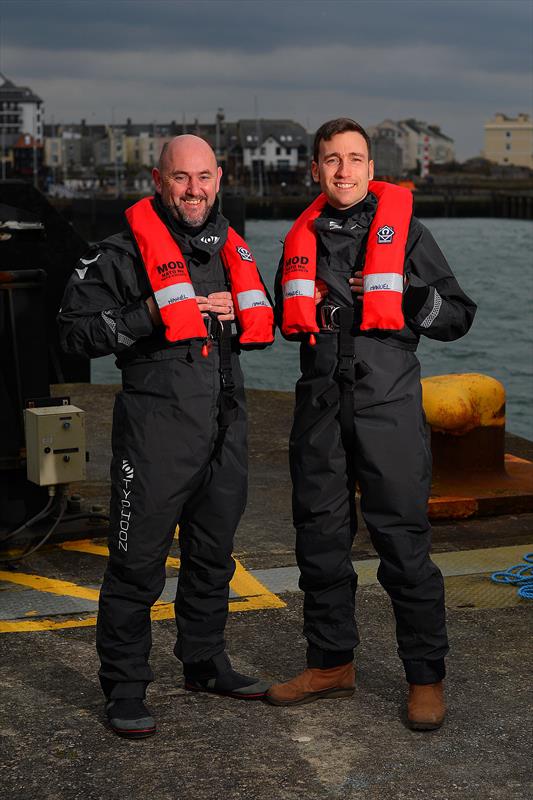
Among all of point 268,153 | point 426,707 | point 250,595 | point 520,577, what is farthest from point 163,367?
point 268,153

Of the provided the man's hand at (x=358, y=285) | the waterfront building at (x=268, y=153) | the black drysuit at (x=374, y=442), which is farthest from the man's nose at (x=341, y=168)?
the waterfront building at (x=268, y=153)

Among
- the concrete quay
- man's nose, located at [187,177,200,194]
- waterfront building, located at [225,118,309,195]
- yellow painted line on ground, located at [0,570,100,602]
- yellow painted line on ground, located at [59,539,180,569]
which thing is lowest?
the concrete quay

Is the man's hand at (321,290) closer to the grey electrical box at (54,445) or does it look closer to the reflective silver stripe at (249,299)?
the reflective silver stripe at (249,299)

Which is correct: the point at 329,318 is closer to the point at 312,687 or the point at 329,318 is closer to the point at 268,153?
the point at 312,687

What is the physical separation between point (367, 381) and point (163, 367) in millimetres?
655

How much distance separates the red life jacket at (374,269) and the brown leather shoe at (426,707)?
3.90 ft

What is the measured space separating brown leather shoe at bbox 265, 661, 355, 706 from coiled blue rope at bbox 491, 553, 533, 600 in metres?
1.37

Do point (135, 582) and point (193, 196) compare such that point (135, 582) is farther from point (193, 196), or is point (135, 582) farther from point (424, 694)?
point (193, 196)

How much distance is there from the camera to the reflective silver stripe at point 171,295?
12.5 feet

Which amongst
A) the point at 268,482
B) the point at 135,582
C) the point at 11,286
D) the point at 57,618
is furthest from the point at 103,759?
the point at 268,482

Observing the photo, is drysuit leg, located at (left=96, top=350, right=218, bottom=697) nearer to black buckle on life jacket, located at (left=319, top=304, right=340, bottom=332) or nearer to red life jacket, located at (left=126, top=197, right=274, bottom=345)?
red life jacket, located at (left=126, top=197, right=274, bottom=345)

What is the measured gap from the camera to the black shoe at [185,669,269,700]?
418cm

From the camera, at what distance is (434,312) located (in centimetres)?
395

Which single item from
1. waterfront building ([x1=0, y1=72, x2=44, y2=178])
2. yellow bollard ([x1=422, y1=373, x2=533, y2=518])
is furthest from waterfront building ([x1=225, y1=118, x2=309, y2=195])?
yellow bollard ([x1=422, y1=373, x2=533, y2=518])
